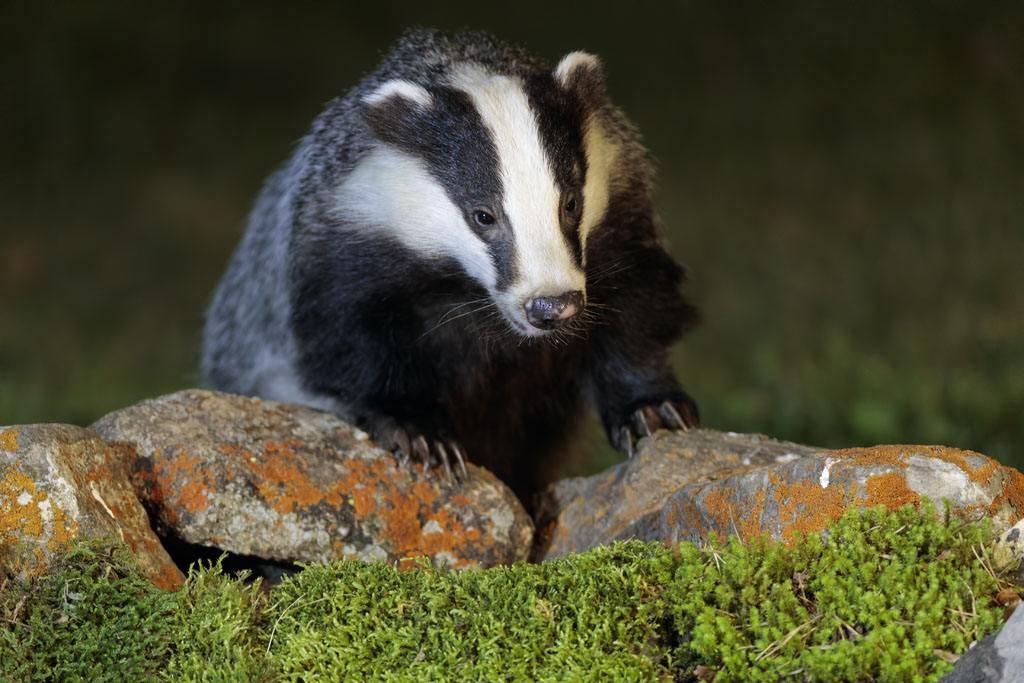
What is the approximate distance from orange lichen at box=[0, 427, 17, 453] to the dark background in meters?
3.77

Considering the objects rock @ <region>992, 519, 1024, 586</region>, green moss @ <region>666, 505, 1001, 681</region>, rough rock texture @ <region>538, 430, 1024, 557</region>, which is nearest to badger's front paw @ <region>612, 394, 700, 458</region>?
rough rock texture @ <region>538, 430, 1024, 557</region>

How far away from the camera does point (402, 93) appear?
402cm

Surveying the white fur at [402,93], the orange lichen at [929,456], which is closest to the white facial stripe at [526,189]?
the white fur at [402,93]

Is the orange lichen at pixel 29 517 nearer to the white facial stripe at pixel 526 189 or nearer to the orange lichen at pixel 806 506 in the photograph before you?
the white facial stripe at pixel 526 189

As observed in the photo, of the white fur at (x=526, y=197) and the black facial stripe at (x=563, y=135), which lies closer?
the white fur at (x=526, y=197)

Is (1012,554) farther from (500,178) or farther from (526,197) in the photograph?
(500,178)

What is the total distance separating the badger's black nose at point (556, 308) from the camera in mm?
3580

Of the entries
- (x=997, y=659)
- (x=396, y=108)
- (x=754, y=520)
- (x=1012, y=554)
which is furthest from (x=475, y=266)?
(x=997, y=659)

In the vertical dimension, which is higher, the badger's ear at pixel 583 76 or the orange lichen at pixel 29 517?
the badger's ear at pixel 583 76

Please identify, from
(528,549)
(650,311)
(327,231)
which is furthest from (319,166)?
(528,549)

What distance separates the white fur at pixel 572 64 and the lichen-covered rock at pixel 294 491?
1.25 m

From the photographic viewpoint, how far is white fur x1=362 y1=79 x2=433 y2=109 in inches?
158

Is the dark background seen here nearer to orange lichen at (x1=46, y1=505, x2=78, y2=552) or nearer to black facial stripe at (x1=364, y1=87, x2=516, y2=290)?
black facial stripe at (x1=364, y1=87, x2=516, y2=290)

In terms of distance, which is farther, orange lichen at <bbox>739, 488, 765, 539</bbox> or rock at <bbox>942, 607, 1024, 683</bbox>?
orange lichen at <bbox>739, 488, 765, 539</bbox>
